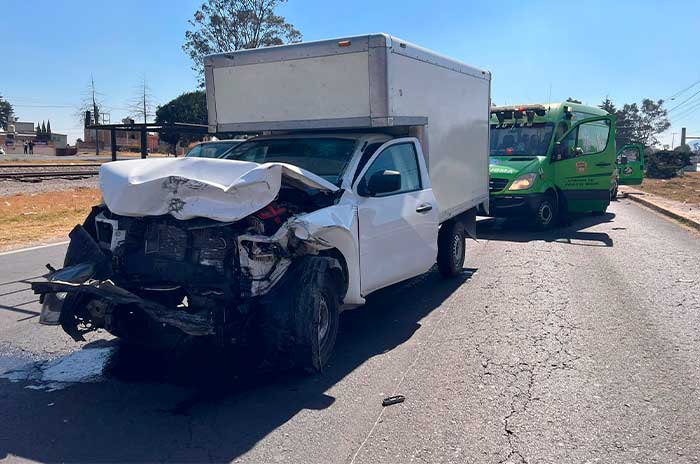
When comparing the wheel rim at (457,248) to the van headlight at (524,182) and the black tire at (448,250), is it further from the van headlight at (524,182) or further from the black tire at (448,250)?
the van headlight at (524,182)

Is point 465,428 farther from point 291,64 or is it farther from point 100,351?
point 291,64

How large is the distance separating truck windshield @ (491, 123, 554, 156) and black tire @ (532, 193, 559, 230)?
1.05 metres

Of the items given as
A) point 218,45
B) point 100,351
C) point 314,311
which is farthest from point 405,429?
point 218,45

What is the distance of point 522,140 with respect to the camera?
1427 centimetres

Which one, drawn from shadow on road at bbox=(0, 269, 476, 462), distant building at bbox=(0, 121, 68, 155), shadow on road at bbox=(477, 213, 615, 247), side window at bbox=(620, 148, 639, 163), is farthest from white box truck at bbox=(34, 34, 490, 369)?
distant building at bbox=(0, 121, 68, 155)

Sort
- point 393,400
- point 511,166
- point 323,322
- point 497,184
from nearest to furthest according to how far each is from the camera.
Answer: point 393,400 < point 323,322 < point 497,184 < point 511,166

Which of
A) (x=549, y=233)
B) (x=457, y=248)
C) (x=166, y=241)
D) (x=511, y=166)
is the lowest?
(x=549, y=233)

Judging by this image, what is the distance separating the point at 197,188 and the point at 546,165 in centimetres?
1031

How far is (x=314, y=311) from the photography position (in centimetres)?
485

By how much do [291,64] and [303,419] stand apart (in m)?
4.23

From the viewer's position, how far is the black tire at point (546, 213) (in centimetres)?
1323

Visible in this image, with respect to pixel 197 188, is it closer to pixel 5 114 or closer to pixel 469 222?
pixel 469 222

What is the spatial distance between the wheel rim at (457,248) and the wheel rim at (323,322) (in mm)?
3620

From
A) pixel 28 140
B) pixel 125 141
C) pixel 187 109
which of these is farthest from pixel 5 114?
pixel 187 109
